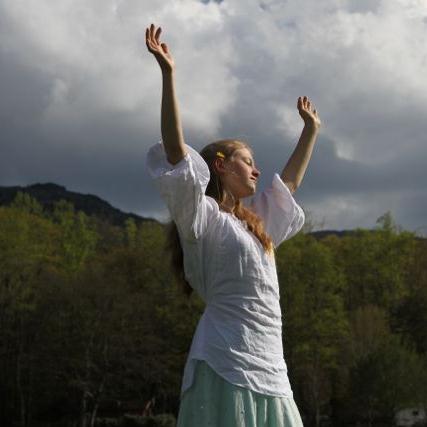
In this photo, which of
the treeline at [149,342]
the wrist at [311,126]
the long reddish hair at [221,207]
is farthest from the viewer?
the treeline at [149,342]

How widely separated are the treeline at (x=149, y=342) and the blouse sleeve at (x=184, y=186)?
106 ft

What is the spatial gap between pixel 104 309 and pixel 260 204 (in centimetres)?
3325

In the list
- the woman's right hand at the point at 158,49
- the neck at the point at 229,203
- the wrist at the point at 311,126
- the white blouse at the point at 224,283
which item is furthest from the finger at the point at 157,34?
the wrist at the point at 311,126

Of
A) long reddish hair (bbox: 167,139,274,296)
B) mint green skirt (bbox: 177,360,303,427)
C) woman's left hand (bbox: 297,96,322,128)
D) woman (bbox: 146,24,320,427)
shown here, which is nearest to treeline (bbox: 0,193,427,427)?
woman's left hand (bbox: 297,96,322,128)

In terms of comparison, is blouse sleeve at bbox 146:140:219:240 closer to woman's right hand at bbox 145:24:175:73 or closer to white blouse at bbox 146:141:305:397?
white blouse at bbox 146:141:305:397

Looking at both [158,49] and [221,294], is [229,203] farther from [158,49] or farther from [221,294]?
[158,49]

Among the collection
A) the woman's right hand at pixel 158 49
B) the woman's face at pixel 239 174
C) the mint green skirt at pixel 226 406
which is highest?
the woman's right hand at pixel 158 49

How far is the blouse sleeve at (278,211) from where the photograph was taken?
12.9 ft

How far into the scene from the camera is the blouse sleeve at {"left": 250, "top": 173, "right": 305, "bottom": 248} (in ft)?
12.9

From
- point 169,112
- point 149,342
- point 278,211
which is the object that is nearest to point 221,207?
point 278,211

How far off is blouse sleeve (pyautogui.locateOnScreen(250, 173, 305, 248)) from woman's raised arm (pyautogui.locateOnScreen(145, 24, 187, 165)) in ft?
2.51

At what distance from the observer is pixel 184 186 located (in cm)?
330

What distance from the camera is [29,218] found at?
52562mm

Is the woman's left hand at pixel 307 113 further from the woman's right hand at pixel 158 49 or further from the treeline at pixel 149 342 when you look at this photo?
the treeline at pixel 149 342
